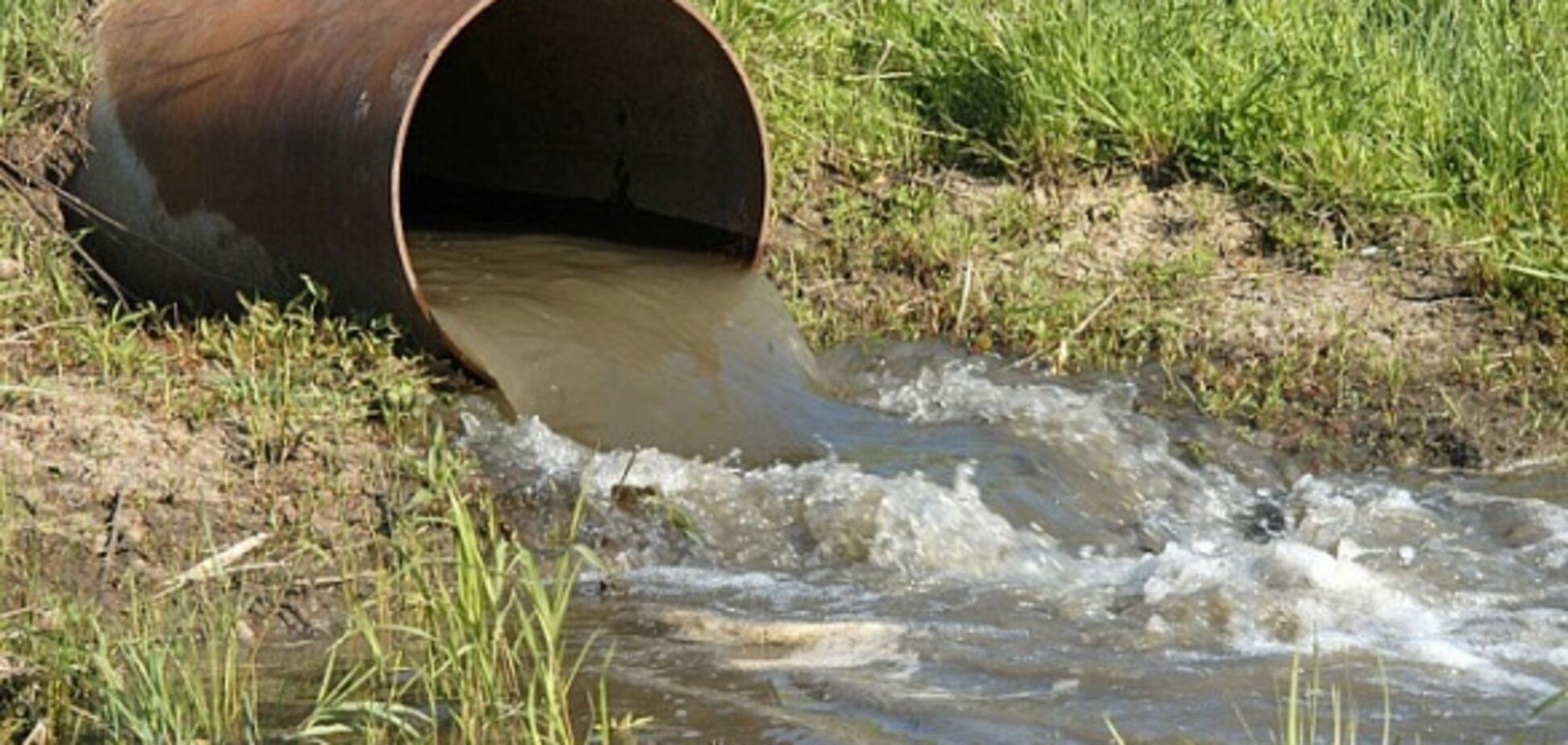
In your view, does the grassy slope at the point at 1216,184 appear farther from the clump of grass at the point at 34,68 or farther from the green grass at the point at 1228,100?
the clump of grass at the point at 34,68

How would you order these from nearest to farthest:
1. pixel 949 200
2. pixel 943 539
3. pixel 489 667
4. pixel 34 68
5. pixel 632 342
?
pixel 489 667, pixel 943 539, pixel 632 342, pixel 34 68, pixel 949 200

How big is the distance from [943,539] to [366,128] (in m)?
1.71

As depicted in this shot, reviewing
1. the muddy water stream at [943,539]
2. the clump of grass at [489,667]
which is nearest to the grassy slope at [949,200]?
the muddy water stream at [943,539]

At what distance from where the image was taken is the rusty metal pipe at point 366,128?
616 cm

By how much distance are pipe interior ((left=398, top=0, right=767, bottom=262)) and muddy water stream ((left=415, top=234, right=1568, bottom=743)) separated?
9.3 inches

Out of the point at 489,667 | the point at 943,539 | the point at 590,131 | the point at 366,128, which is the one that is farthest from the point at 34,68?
the point at 489,667

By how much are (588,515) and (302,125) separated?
136 cm

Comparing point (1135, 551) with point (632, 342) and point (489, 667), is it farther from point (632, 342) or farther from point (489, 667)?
point (489, 667)

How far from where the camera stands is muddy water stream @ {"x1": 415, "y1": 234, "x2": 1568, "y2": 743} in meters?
4.46

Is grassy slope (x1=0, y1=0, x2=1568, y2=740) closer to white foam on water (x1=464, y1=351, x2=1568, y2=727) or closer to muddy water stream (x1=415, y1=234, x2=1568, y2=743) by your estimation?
muddy water stream (x1=415, y1=234, x2=1568, y2=743)

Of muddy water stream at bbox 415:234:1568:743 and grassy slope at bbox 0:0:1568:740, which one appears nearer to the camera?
muddy water stream at bbox 415:234:1568:743

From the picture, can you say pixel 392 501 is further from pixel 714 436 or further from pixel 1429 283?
pixel 1429 283

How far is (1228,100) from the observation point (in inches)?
297

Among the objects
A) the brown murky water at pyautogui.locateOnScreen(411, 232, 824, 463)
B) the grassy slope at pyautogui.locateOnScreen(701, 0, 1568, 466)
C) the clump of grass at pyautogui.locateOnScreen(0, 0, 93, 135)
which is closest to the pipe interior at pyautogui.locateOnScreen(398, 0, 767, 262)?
the brown murky water at pyautogui.locateOnScreen(411, 232, 824, 463)
